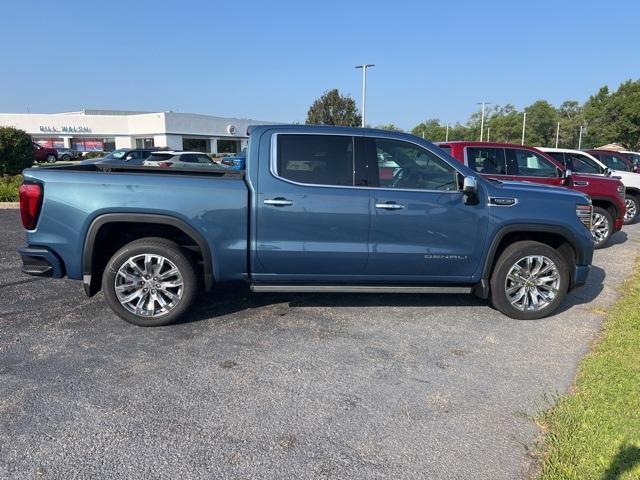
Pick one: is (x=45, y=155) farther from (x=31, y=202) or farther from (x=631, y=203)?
(x=631, y=203)

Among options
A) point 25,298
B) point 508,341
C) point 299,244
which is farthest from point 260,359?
point 25,298

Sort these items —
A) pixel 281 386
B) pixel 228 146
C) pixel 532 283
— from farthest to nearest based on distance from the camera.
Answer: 1. pixel 228 146
2. pixel 532 283
3. pixel 281 386

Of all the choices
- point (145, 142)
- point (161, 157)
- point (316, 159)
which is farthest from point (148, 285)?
point (145, 142)

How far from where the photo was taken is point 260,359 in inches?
159

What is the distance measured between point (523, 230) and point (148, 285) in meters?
3.73

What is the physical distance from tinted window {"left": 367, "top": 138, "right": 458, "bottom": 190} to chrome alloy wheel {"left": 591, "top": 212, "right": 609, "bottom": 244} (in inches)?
230

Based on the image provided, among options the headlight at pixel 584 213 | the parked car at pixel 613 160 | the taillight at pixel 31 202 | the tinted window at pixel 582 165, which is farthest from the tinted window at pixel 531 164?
the taillight at pixel 31 202

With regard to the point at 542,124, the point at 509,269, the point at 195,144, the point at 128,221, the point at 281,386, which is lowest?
the point at 281,386

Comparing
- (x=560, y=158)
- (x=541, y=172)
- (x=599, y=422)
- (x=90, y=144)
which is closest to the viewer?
(x=599, y=422)

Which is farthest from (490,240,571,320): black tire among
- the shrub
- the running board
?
the shrub

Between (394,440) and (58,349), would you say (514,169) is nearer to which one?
(394,440)

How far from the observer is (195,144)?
192 feet

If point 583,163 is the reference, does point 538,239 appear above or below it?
below

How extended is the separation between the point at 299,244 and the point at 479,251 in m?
1.82
